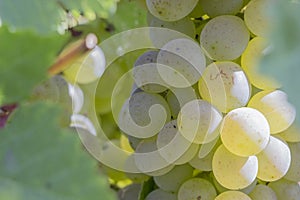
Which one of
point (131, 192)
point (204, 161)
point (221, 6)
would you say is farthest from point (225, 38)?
point (131, 192)

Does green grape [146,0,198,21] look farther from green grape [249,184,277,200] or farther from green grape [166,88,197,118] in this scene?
green grape [249,184,277,200]

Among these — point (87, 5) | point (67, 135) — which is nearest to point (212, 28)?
point (87, 5)

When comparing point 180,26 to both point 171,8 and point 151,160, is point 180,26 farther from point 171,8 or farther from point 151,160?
point 151,160

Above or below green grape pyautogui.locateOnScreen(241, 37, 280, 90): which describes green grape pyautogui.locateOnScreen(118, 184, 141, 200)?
below

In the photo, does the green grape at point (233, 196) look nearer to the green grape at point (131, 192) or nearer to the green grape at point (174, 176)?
the green grape at point (174, 176)

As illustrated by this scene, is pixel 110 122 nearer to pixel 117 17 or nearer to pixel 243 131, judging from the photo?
pixel 117 17

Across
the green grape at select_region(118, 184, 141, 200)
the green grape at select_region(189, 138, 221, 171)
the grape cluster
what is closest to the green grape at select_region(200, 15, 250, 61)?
the grape cluster
